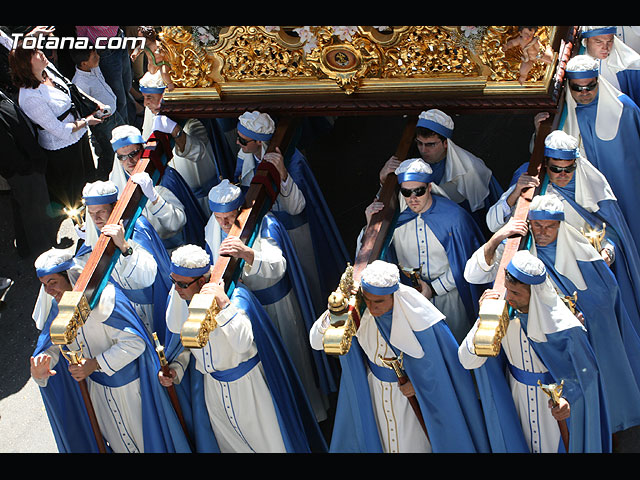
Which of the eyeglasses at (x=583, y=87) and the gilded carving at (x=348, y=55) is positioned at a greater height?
the gilded carving at (x=348, y=55)

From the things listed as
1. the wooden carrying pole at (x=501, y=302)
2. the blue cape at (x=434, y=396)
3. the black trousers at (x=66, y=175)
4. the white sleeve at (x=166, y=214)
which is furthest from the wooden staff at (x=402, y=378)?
the black trousers at (x=66, y=175)

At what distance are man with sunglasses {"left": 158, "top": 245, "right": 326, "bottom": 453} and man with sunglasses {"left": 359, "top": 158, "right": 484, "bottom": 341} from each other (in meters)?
1.05

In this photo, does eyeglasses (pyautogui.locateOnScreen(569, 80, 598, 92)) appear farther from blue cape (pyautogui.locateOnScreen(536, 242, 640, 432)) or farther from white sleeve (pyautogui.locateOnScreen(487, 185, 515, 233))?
blue cape (pyautogui.locateOnScreen(536, 242, 640, 432))

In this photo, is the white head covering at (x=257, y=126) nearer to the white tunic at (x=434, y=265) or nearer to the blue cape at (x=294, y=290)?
the blue cape at (x=294, y=290)

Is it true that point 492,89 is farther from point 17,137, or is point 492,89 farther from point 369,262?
point 17,137

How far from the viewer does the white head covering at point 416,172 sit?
7137 mm

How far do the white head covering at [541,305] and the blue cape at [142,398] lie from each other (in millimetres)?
2360

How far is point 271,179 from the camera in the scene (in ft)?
25.0

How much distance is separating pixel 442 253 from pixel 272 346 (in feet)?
4.22

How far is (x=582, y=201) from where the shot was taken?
737 cm

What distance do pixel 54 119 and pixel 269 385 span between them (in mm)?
3633

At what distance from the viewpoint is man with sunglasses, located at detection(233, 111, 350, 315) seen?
783 centimetres

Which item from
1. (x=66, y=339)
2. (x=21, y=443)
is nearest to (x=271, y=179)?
(x=66, y=339)

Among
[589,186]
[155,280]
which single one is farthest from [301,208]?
[589,186]
